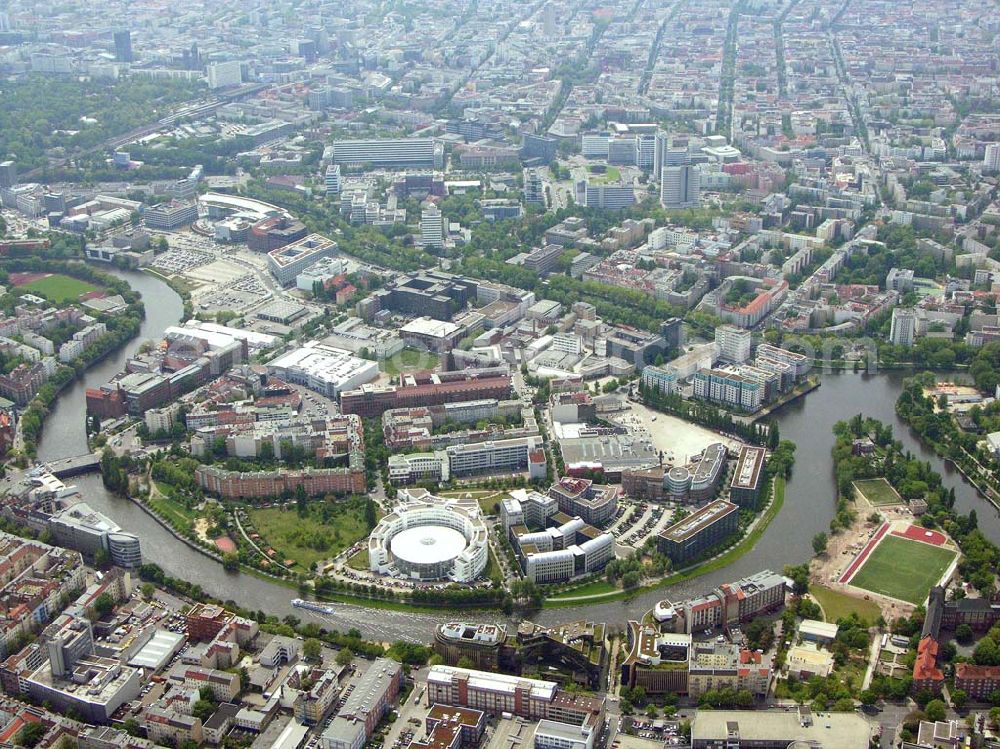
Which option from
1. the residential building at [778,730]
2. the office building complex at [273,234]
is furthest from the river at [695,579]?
the office building complex at [273,234]

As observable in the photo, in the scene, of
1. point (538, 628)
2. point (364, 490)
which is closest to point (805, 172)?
point (364, 490)

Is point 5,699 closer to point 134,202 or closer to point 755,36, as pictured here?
point 134,202

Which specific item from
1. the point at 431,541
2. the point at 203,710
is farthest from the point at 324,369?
the point at 203,710

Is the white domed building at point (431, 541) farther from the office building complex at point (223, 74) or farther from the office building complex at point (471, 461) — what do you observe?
the office building complex at point (223, 74)

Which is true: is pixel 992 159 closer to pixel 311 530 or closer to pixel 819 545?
pixel 819 545

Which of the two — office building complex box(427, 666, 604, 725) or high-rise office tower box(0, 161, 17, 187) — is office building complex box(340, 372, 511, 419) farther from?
high-rise office tower box(0, 161, 17, 187)

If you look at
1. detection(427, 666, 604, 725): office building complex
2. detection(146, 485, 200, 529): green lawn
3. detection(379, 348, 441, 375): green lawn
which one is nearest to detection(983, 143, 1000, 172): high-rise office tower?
detection(379, 348, 441, 375): green lawn
